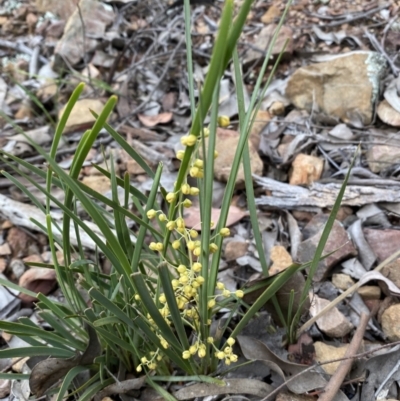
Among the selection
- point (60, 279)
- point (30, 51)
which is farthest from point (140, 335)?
point (30, 51)

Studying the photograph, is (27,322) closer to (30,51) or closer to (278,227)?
(278,227)

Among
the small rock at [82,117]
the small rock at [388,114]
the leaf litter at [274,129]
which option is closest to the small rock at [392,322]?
the leaf litter at [274,129]

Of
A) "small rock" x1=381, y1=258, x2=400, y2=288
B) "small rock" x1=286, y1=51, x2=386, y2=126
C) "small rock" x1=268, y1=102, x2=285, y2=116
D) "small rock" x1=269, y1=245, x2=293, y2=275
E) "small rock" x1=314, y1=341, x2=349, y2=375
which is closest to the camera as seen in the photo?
"small rock" x1=314, y1=341, x2=349, y2=375

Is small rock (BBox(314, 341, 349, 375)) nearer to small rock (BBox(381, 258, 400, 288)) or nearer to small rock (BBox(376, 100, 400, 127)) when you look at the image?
small rock (BBox(381, 258, 400, 288))

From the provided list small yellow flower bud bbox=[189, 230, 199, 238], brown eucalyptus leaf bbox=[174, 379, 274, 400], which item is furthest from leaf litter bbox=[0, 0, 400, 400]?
small yellow flower bud bbox=[189, 230, 199, 238]

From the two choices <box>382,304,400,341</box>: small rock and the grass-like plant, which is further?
<box>382,304,400,341</box>: small rock

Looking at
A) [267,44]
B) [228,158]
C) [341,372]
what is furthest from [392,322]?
[267,44]

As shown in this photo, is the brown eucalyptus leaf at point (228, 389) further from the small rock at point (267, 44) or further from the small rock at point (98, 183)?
the small rock at point (267, 44)
